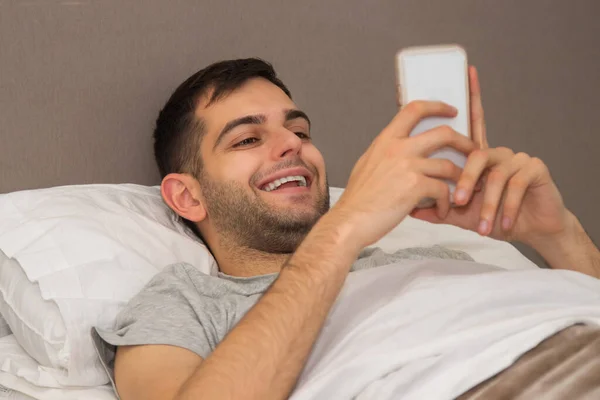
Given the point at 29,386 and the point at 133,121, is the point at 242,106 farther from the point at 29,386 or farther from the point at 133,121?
the point at 29,386

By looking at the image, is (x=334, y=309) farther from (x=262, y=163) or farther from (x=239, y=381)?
(x=262, y=163)

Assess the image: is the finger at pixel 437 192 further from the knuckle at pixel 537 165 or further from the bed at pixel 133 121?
the bed at pixel 133 121

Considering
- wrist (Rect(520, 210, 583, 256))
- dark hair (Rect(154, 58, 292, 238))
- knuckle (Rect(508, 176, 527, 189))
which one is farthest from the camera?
dark hair (Rect(154, 58, 292, 238))

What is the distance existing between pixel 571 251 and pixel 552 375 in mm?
403

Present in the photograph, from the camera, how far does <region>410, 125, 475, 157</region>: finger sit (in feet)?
2.81

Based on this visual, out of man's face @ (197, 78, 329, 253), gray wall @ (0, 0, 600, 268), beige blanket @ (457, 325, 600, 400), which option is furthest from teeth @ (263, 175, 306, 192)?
beige blanket @ (457, 325, 600, 400)

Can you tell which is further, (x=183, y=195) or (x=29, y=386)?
(x=183, y=195)

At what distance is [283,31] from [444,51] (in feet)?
2.40

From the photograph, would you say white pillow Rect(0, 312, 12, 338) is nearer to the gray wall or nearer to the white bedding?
the white bedding

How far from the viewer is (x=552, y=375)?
763 millimetres

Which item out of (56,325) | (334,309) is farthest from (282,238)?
(56,325)

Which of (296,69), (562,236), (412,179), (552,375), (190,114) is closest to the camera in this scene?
(552,375)

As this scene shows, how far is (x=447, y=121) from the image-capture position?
890 millimetres

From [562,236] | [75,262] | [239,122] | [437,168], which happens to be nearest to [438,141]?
[437,168]
